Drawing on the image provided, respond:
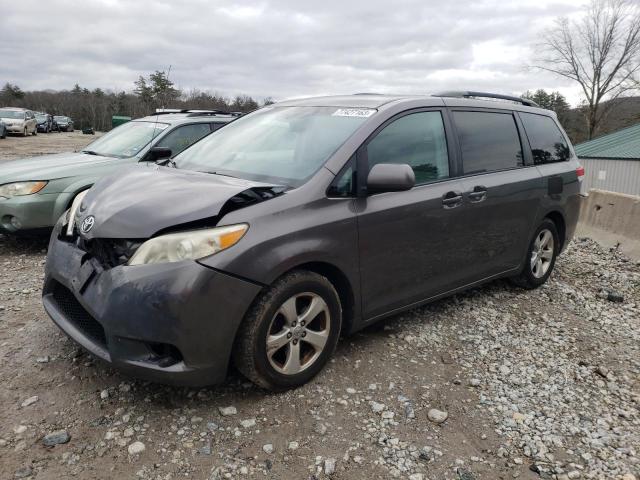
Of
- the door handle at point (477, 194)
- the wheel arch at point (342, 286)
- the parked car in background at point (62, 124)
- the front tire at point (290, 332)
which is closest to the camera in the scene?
the front tire at point (290, 332)

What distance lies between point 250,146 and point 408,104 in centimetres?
116

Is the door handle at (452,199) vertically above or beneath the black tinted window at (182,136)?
beneath

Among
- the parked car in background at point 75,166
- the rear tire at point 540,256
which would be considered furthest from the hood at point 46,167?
the rear tire at point 540,256

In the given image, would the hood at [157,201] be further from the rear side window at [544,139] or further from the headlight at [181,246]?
the rear side window at [544,139]

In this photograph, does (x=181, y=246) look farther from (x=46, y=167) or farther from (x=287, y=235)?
(x=46, y=167)

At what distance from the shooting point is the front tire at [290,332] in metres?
2.75

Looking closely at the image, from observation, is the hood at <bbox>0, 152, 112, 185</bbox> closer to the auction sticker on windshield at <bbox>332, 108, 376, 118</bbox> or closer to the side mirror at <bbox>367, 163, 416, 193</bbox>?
the auction sticker on windshield at <bbox>332, 108, 376, 118</bbox>

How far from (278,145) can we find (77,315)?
1663 mm

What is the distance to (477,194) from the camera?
3943 mm

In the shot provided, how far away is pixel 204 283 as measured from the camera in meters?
2.52

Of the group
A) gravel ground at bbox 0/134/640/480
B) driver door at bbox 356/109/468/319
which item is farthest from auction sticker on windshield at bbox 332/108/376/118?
gravel ground at bbox 0/134/640/480

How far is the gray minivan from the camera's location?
2574mm

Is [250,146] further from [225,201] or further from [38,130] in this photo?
[38,130]

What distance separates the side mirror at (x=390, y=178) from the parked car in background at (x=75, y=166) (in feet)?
7.38
